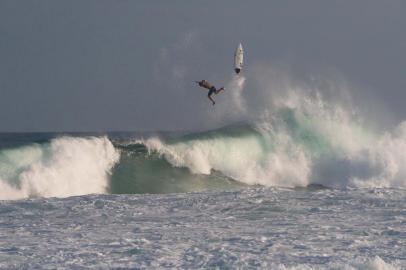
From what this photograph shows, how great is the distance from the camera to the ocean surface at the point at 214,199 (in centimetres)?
1030

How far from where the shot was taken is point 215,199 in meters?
16.0

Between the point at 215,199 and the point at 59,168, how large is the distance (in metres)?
6.81

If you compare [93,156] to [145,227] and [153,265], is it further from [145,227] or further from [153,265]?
[153,265]

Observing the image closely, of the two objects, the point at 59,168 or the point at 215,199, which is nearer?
the point at 215,199

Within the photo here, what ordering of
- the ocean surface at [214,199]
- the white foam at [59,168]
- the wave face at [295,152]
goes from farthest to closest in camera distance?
the wave face at [295,152] < the white foam at [59,168] < the ocean surface at [214,199]

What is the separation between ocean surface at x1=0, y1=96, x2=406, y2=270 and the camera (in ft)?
33.8

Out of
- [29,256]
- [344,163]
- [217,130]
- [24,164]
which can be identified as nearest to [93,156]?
[24,164]

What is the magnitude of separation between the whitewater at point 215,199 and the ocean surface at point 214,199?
37 mm

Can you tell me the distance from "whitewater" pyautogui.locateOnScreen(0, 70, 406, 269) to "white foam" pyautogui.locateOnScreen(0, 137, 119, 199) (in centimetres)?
4

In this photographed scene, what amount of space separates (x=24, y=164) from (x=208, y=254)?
12.3m

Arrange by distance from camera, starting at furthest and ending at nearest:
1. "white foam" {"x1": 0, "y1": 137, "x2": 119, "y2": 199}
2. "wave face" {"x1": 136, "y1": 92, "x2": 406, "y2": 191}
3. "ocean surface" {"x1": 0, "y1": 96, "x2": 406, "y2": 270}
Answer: "wave face" {"x1": 136, "y1": 92, "x2": 406, "y2": 191} → "white foam" {"x1": 0, "y1": 137, "x2": 119, "y2": 199} → "ocean surface" {"x1": 0, "y1": 96, "x2": 406, "y2": 270}

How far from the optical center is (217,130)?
27734mm

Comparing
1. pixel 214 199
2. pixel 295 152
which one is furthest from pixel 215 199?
pixel 295 152

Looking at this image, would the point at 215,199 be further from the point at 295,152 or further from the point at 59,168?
the point at 295,152
